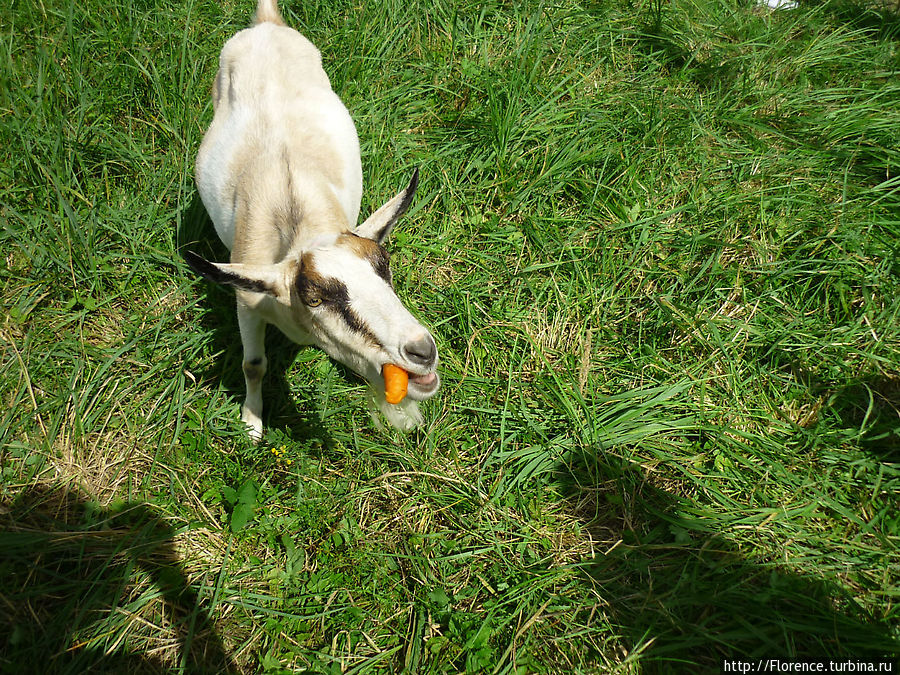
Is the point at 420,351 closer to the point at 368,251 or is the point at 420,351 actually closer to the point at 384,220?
the point at 368,251

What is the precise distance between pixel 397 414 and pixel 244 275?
4.25 ft

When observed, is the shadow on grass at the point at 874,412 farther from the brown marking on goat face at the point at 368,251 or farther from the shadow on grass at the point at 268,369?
the shadow on grass at the point at 268,369

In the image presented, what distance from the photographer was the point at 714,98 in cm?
498

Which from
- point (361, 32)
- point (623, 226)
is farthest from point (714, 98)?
point (361, 32)

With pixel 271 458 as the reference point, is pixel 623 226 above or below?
above

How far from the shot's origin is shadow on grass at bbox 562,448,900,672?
8.79 ft

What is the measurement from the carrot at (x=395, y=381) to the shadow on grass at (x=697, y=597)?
1.49 metres

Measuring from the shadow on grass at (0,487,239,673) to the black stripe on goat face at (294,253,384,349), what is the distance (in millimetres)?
1757

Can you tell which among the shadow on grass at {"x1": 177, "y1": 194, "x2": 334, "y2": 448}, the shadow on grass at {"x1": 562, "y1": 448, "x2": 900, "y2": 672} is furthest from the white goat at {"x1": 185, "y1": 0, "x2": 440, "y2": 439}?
the shadow on grass at {"x1": 562, "y1": 448, "x2": 900, "y2": 672}

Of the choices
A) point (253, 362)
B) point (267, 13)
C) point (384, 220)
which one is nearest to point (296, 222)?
point (384, 220)

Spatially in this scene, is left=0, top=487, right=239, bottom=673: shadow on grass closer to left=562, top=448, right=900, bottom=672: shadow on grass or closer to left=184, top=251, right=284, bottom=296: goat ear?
left=184, top=251, right=284, bottom=296: goat ear

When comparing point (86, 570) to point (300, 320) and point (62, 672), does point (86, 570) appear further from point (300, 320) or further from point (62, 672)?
point (300, 320)

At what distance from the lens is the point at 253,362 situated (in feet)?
11.5

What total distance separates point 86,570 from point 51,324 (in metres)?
1.79
